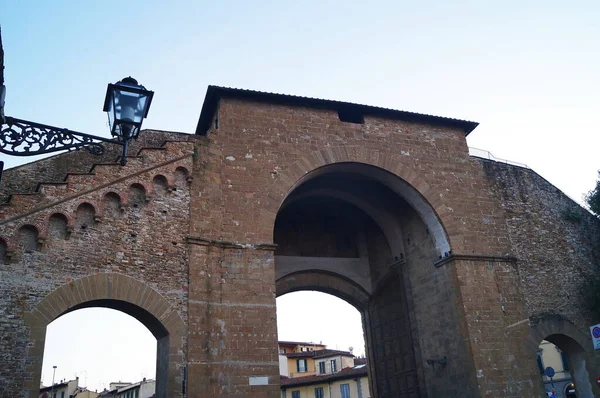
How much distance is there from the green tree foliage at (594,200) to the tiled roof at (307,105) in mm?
4851

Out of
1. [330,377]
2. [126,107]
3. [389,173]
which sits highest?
[389,173]

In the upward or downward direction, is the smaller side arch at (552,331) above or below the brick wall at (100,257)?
below

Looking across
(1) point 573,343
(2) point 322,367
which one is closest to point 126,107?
(1) point 573,343

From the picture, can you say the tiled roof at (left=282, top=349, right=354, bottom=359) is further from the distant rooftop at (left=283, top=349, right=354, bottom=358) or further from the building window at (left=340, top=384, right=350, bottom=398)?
the building window at (left=340, top=384, right=350, bottom=398)

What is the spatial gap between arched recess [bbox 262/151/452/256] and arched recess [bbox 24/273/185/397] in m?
4.54

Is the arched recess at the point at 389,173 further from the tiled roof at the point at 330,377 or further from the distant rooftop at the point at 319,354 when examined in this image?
the distant rooftop at the point at 319,354

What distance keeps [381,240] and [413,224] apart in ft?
5.93

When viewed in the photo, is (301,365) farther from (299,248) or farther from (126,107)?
(126,107)

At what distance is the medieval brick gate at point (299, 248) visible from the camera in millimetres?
10109

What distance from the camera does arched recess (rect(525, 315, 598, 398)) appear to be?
14.0 m

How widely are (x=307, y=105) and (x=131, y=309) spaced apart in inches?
270

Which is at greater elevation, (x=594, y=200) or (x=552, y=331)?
(x=594, y=200)

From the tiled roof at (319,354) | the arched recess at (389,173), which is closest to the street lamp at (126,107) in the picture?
the arched recess at (389,173)

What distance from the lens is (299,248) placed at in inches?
668
